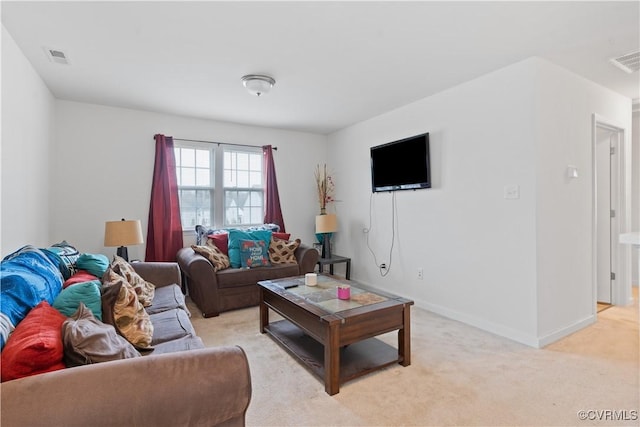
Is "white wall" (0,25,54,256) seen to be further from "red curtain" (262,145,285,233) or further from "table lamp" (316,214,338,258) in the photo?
"table lamp" (316,214,338,258)

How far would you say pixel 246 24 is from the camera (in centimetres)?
214

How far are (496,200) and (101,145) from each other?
170 inches

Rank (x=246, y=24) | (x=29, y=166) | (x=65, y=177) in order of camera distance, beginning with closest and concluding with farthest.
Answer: (x=246, y=24), (x=29, y=166), (x=65, y=177)

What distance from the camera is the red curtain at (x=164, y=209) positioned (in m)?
4.04

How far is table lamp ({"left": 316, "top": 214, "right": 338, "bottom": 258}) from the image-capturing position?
15.3 ft

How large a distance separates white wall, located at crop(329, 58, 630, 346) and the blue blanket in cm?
323

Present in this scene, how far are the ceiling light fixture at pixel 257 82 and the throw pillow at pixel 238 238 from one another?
5.58ft

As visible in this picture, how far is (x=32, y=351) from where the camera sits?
1.03 m

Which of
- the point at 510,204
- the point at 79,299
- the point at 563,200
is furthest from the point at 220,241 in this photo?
the point at 563,200

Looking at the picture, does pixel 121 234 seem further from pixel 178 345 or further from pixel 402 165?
pixel 402 165

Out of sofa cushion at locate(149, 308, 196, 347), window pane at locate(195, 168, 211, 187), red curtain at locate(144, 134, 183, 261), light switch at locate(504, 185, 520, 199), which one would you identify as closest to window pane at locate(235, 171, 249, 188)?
window pane at locate(195, 168, 211, 187)

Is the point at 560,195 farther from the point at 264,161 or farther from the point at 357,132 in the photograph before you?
the point at 264,161

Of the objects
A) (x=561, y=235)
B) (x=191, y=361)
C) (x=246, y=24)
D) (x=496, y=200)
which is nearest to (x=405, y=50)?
(x=246, y=24)

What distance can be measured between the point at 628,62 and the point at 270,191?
406 centimetres
